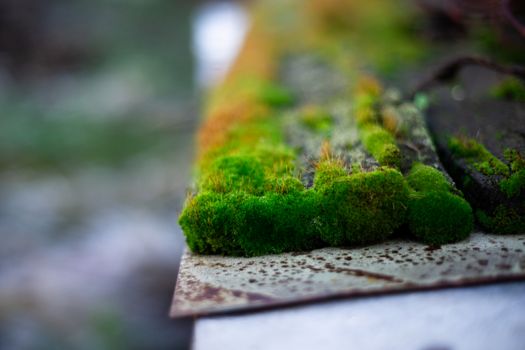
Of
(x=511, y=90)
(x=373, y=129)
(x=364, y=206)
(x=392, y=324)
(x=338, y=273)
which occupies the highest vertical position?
(x=511, y=90)

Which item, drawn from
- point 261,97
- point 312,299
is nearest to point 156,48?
point 261,97

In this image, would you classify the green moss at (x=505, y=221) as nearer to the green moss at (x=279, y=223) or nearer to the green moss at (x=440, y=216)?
the green moss at (x=440, y=216)

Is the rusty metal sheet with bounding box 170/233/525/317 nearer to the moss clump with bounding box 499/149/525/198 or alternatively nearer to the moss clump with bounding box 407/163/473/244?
the moss clump with bounding box 407/163/473/244

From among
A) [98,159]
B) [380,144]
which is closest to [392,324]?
[380,144]

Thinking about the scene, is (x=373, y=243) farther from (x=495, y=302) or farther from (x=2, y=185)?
(x=2, y=185)

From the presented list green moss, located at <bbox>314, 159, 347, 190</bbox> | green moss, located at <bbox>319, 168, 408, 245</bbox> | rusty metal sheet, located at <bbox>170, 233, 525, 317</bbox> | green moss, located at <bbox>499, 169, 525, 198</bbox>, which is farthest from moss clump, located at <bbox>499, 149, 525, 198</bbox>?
green moss, located at <bbox>314, 159, 347, 190</bbox>

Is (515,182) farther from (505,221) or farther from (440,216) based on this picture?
(440,216)

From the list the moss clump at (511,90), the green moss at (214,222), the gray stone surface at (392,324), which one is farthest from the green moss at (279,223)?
the moss clump at (511,90)
